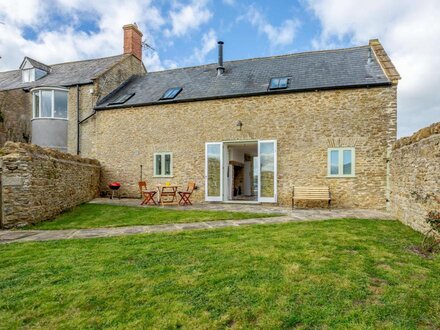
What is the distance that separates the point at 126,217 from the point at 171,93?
24.4 feet

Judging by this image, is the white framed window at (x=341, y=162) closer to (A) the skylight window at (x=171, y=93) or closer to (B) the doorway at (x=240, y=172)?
(B) the doorway at (x=240, y=172)

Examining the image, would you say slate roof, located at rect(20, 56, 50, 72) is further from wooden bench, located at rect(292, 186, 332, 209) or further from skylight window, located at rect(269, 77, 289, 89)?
wooden bench, located at rect(292, 186, 332, 209)

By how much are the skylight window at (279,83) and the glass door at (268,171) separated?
2.46 meters

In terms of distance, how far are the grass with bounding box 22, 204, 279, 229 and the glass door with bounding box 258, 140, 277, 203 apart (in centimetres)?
296

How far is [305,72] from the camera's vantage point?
12.6 metres

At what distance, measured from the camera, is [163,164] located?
13484 millimetres

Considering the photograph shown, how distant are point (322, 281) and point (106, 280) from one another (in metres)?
2.78

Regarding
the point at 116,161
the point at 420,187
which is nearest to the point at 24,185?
the point at 116,161

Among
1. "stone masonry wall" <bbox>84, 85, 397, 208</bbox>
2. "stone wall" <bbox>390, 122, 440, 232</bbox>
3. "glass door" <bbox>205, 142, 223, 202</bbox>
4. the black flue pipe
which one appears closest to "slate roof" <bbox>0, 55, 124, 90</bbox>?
"stone masonry wall" <bbox>84, 85, 397, 208</bbox>

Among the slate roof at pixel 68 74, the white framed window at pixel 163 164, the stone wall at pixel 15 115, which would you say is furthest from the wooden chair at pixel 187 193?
the stone wall at pixel 15 115

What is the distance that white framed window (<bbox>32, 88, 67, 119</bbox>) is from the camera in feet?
50.9

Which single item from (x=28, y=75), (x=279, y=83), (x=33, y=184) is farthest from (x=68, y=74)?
(x=279, y=83)

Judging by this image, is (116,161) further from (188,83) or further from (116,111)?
Result: (188,83)

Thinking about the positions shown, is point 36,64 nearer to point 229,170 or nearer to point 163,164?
point 163,164
